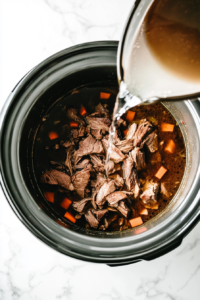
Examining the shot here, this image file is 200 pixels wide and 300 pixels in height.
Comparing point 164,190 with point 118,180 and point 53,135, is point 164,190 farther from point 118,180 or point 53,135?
point 53,135

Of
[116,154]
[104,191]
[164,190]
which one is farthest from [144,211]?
[116,154]

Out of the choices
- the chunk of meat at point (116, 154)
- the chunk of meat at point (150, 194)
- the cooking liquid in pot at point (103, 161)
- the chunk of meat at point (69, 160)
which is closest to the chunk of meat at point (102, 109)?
the cooking liquid in pot at point (103, 161)

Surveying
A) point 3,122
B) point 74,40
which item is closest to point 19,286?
point 3,122

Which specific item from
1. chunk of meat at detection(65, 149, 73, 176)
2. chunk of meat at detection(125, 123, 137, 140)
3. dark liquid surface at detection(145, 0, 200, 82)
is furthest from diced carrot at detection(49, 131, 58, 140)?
dark liquid surface at detection(145, 0, 200, 82)

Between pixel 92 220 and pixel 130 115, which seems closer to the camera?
pixel 92 220

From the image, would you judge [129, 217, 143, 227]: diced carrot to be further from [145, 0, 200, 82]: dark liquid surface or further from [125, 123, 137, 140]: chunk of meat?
[145, 0, 200, 82]: dark liquid surface

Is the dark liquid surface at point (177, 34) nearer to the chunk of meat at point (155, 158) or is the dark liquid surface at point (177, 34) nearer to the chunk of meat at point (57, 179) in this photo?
the chunk of meat at point (155, 158)
